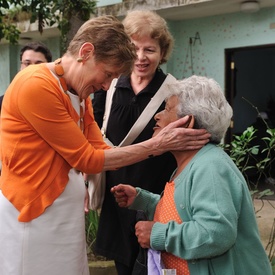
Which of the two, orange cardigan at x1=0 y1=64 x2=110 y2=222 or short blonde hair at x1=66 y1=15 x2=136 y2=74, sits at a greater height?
short blonde hair at x1=66 y1=15 x2=136 y2=74

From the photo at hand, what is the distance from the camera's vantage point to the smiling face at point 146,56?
234cm

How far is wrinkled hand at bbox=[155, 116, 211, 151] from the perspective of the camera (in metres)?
1.76

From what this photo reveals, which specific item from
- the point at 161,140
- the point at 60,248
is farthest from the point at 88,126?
the point at 60,248

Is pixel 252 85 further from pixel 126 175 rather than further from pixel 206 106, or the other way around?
pixel 206 106

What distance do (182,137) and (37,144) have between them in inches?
23.7

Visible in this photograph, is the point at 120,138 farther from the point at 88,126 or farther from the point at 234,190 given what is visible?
the point at 234,190

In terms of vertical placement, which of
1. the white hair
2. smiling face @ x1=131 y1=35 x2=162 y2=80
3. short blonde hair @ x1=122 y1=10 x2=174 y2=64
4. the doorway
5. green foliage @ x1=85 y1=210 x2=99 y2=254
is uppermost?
short blonde hair @ x1=122 y1=10 x2=174 y2=64

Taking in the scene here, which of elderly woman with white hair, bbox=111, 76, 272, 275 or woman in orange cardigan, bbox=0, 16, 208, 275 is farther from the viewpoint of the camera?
woman in orange cardigan, bbox=0, 16, 208, 275

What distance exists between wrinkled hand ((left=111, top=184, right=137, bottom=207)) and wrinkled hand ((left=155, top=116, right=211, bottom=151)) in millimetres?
357

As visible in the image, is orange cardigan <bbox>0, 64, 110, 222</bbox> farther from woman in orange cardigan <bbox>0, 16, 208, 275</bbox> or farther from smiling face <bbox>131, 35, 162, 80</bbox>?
smiling face <bbox>131, 35, 162, 80</bbox>

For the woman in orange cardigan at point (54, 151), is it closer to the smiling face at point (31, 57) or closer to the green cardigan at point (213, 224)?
the green cardigan at point (213, 224)

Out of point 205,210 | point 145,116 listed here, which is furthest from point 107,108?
point 205,210

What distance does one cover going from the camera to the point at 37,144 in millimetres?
1741

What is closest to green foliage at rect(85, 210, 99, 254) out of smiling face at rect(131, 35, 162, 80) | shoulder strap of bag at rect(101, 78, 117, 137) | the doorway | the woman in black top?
the woman in black top
